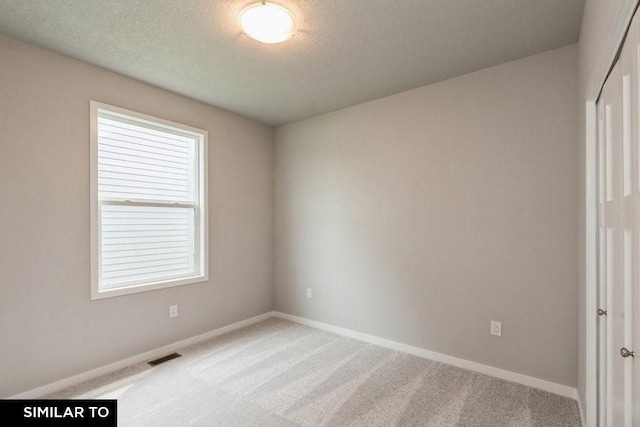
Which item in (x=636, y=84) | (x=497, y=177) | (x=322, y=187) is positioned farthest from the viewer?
(x=322, y=187)

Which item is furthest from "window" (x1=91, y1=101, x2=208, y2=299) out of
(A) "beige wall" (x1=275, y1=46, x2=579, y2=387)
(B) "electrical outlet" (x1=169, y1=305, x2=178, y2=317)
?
(A) "beige wall" (x1=275, y1=46, x2=579, y2=387)

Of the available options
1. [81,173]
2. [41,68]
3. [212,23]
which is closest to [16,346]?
[81,173]

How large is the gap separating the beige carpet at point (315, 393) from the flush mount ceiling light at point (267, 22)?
2448 mm

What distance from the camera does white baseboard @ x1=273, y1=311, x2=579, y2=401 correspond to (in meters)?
2.32

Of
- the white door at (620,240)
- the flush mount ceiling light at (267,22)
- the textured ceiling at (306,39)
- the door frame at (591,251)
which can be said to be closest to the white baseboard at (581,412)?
the door frame at (591,251)

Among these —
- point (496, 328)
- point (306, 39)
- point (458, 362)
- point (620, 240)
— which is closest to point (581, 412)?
point (496, 328)

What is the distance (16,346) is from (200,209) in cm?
174

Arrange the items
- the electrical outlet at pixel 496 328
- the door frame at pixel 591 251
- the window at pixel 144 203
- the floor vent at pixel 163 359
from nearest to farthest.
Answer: the door frame at pixel 591 251
the electrical outlet at pixel 496 328
the window at pixel 144 203
the floor vent at pixel 163 359

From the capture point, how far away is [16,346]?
87.5 inches

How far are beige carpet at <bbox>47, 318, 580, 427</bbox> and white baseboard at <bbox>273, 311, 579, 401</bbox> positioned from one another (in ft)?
0.19

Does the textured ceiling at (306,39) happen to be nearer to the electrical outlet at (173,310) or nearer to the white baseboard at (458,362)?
the electrical outlet at (173,310)

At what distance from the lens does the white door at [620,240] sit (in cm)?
107

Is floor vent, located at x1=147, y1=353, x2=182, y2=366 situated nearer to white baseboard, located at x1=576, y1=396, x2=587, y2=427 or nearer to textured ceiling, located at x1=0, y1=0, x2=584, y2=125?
textured ceiling, located at x1=0, y1=0, x2=584, y2=125

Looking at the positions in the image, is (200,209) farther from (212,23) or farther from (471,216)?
(471,216)
